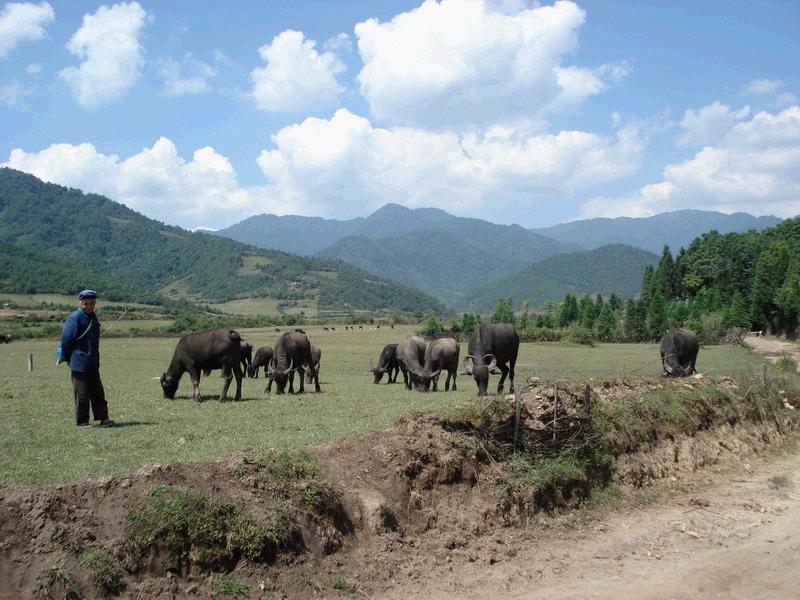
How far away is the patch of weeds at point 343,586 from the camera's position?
335 inches

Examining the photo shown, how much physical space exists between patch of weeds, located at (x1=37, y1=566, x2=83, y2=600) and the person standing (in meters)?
6.02

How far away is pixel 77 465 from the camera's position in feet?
31.4

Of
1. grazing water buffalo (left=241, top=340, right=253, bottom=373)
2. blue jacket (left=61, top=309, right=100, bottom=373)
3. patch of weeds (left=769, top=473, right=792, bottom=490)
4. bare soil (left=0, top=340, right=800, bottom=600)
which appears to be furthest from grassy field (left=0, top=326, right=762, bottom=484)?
grazing water buffalo (left=241, top=340, right=253, bottom=373)

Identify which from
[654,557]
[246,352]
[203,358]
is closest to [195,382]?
[203,358]

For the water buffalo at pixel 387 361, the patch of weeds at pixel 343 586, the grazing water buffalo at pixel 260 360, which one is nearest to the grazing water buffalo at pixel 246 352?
the grazing water buffalo at pixel 260 360

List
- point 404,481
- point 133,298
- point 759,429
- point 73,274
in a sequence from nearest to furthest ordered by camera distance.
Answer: point 404,481, point 759,429, point 133,298, point 73,274

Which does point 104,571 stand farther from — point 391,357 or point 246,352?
point 391,357

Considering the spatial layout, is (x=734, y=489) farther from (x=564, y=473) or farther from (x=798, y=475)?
(x=564, y=473)

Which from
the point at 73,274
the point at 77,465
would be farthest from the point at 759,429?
the point at 73,274

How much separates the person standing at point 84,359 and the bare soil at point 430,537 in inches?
196

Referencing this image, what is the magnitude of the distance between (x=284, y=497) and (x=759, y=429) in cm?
1407

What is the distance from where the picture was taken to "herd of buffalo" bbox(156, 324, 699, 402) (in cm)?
1884

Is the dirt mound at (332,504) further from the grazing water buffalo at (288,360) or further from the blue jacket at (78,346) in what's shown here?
the grazing water buffalo at (288,360)

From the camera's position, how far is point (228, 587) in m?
7.99
